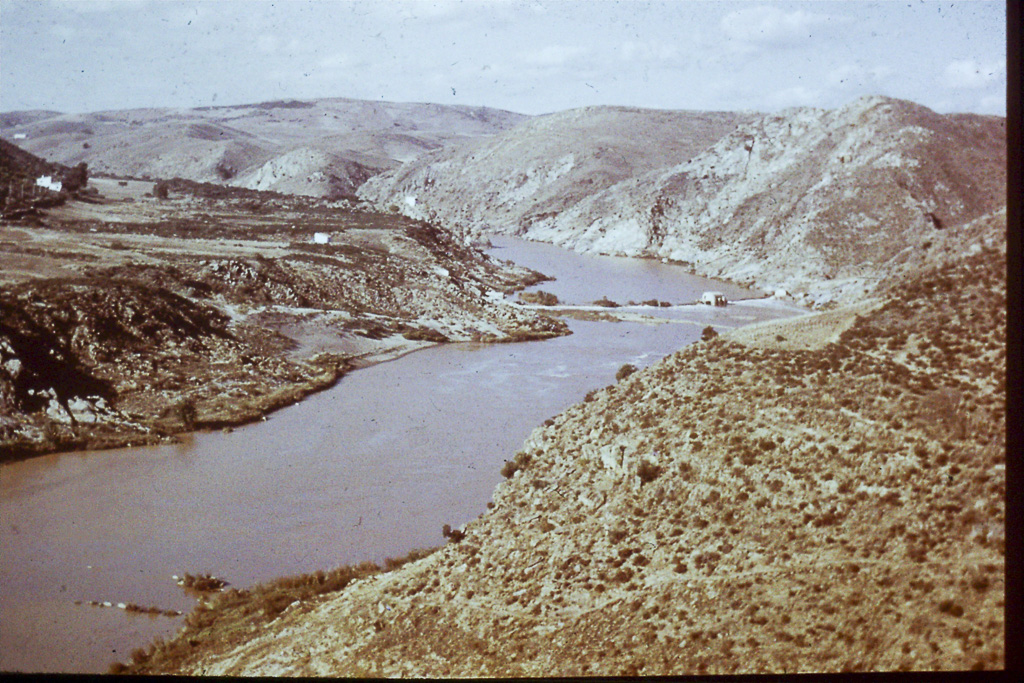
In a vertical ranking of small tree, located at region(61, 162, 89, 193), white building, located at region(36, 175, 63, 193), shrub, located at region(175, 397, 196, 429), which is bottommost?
shrub, located at region(175, 397, 196, 429)

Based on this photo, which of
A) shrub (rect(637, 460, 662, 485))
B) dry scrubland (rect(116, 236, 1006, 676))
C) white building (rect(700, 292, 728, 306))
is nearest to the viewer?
dry scrubland (rect(116, 236, 1006, 676))

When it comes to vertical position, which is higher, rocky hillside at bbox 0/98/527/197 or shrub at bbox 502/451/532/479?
rocky hillside at bbox 0/98/527/197

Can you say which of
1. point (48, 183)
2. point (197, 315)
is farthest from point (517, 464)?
point (48, 183)

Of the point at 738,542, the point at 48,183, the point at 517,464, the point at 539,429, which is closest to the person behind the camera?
the point at 738,542

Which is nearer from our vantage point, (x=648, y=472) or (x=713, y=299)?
(x=648, y=472)

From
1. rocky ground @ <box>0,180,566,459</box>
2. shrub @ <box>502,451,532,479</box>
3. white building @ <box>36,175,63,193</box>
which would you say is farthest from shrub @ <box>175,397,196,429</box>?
white building @ <box>36,175,63,193</box>

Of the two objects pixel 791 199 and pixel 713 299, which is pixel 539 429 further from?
pixel 791 199

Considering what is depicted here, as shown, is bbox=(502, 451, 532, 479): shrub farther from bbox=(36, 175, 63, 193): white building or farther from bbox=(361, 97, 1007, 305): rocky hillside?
bbox=(36, 175, 63, 193): white building

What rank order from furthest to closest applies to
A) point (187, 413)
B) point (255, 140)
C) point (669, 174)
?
point (255, 140) → point (669, 174) → point (187, 413)

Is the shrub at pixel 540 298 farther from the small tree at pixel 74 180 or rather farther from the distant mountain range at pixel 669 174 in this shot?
the small tree at pixel 74 180
